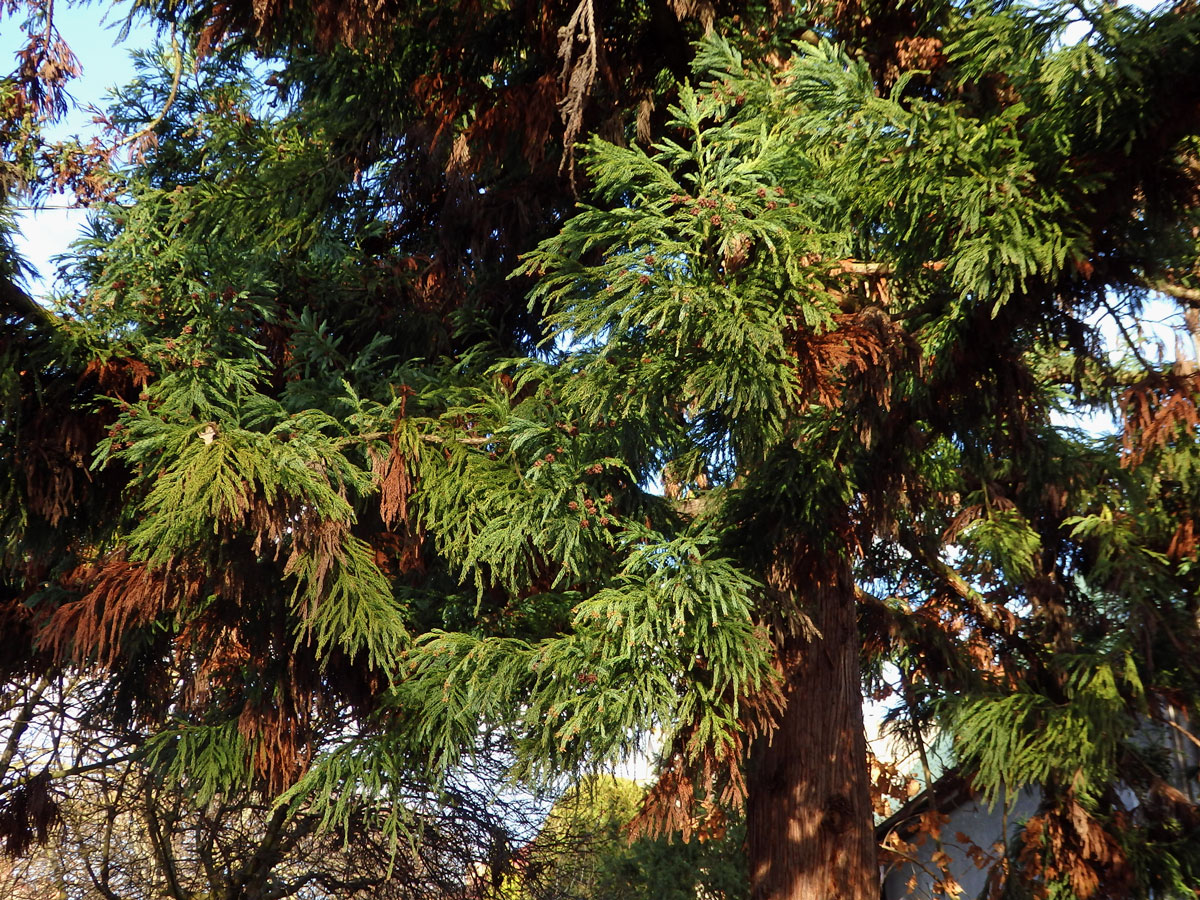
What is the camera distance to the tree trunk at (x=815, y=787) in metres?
6.14

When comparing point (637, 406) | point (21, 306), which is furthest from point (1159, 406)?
point (21, 306)

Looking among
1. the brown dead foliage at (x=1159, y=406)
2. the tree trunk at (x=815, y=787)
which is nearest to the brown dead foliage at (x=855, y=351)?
the brown dead foliage at (x=1159, y=406)

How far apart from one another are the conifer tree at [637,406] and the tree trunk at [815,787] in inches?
0.9

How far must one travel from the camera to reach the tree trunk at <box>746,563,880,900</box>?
614 cm

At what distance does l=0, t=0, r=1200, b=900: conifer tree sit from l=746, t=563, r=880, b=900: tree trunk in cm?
2

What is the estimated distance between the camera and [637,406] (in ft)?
Result: 16.6

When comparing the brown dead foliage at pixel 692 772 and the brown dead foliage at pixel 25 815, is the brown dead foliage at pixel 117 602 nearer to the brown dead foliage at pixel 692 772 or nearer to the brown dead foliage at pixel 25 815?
the brown dead foliage at pixel 25 815

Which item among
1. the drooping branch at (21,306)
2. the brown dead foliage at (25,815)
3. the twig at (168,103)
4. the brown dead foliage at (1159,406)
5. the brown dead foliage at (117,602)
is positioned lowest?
the brown dead foliage at (25,815)

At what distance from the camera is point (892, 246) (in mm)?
4602

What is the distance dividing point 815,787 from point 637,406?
8.57 feet

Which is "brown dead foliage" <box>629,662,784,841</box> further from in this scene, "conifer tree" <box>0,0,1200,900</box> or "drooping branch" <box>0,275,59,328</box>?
"drooping branch" <box>0,275,59,328</box>

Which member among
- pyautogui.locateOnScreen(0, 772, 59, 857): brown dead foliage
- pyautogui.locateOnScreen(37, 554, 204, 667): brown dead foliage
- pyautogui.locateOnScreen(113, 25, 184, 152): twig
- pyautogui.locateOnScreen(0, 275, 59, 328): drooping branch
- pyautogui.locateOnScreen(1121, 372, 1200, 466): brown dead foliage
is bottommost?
pyautogui.locateOnScreen(0, 772, 59, 857): brown dead foliage

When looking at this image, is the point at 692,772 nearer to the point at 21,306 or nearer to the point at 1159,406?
the point at 1159,406

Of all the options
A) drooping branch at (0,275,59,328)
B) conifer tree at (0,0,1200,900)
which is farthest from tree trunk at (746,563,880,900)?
drooping branch at (0,275,59,328)
